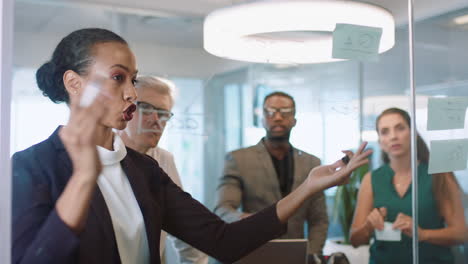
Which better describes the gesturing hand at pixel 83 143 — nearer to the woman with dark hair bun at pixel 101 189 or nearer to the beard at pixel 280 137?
the woman with dark hair bun at pixel 101 189

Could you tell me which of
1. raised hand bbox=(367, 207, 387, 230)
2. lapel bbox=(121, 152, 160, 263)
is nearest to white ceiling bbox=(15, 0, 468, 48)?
lapel bbox=(121, 152, 160, 263)

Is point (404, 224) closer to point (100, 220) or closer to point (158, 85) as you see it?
point (158, 85)

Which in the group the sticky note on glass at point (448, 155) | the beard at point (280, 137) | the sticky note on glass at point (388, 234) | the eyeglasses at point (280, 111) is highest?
the eyeglasses at point (280, 111)

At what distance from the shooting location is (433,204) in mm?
2158

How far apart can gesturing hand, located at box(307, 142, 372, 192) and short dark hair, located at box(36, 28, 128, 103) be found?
27.9 inches

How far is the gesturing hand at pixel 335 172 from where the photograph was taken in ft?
4.79

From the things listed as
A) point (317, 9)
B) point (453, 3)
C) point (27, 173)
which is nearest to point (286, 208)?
point (317, 9)

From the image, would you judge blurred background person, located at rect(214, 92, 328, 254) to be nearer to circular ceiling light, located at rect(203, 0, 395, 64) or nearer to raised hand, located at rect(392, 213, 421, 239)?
circular ceiling light, located at rect(203, 0, 395, 64)

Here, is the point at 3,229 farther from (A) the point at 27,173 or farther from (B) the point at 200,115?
(B) the point at 200,115

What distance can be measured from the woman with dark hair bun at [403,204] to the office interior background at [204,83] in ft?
0.25

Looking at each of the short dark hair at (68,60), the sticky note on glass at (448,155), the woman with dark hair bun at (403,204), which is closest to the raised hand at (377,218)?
the woman with dark hair bun at (403,204)

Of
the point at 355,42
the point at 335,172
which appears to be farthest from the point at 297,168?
the point at 355,42

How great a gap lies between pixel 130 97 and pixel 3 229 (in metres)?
0.44

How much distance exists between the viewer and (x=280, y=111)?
78.4 inches
